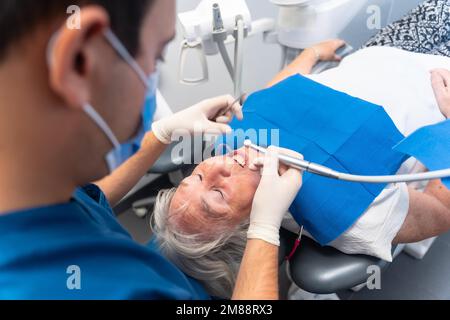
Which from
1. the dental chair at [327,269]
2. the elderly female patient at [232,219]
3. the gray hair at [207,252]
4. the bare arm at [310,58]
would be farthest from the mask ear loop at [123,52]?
the bare arm at [310,58]

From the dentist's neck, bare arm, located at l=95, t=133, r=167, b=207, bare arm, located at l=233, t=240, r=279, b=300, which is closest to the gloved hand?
bare arm, located at l=95, t=133, r=167, b=207

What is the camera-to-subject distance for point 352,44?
5.89 feet

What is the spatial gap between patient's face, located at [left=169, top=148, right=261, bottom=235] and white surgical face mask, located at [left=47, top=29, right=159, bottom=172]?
1.70 ft

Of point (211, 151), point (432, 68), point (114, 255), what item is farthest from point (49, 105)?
point (432, 68)

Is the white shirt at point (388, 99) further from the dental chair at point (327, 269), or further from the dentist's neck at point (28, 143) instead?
the dentist's neck at point (28, 143)

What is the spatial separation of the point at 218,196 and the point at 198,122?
0.72ft

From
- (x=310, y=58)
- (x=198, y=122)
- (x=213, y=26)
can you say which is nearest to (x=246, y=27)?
(x=213, y=26)

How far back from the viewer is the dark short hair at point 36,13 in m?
0.37

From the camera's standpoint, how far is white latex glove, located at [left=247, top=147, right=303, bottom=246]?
0.90 meters

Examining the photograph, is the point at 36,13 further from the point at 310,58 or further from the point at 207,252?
the point at 310,58

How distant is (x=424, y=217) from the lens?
1.15 meters

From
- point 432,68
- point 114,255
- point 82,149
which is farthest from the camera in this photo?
point 432,68

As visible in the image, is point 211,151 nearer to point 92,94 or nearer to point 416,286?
point 92,94

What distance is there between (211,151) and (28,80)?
95 centimetres
